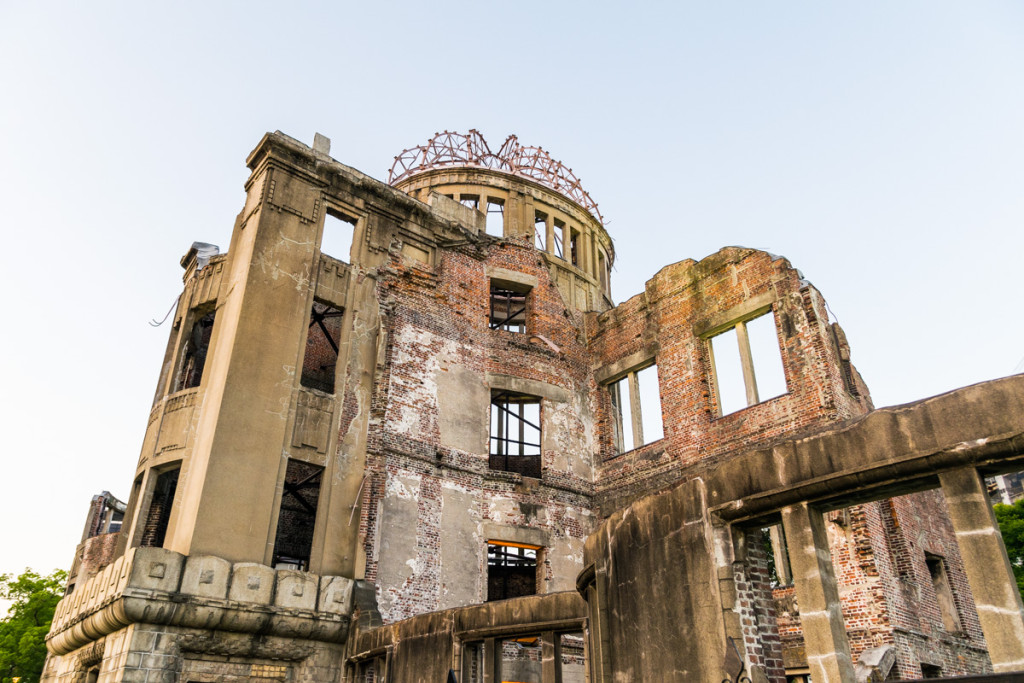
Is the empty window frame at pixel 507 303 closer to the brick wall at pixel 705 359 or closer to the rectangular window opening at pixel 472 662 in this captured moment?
the brick wall at pixel 705 359

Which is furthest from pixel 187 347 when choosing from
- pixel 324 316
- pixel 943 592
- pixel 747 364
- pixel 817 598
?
pixel 943 592

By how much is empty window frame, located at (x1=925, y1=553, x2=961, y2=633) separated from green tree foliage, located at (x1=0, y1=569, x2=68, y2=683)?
2722cm

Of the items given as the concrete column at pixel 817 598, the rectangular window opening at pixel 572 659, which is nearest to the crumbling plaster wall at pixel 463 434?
the rectangular window opening at pixel 572 659

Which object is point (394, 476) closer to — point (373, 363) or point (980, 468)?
point (373, 363)

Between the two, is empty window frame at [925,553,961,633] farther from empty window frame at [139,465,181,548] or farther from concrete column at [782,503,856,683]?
empty window frame at [139,465,181,548]

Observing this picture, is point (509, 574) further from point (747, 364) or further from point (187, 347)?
point (187, 347)

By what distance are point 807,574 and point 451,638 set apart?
18.8 feet

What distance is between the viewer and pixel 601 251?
2202 centimetres

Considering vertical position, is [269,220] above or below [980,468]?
above

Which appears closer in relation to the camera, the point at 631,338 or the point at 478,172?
the point at 631,338

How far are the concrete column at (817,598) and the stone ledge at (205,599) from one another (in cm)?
885

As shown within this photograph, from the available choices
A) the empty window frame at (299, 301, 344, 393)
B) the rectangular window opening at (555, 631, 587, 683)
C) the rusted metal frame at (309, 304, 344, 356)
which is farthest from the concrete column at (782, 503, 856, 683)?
the empty window frame at (299, 301, 344, 393)

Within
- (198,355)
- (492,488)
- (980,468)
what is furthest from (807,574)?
(198,355)

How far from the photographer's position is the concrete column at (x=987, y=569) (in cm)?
435
